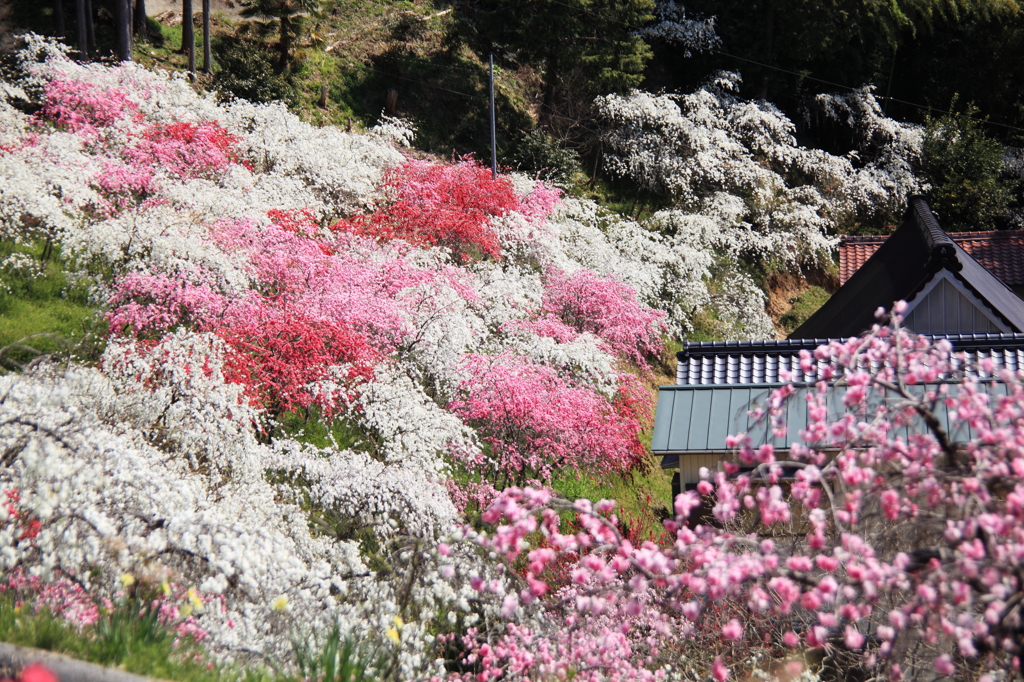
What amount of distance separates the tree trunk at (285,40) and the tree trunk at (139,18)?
384 cm

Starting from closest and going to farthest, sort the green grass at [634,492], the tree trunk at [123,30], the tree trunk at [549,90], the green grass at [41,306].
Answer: the green grass at [41,306], the green grass at [634,492], the tree trunk at [123,30], the tree trunk at [549,90]

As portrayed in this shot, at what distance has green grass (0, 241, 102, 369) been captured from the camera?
1030 cm

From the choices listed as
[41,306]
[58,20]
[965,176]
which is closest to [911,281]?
[41,306]

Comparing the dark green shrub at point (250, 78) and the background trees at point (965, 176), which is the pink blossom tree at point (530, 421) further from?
the background trees at point (965, 176)

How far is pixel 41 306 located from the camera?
36.8 feet

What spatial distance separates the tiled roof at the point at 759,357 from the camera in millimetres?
11016

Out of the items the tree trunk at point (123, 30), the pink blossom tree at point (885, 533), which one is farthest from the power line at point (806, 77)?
the pink blossom tree at point (885, 533)

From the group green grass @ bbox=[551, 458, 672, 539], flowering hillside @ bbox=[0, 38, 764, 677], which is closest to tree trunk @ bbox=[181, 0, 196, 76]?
flowering hillside @ bbox=[0, 38, 764, 677]

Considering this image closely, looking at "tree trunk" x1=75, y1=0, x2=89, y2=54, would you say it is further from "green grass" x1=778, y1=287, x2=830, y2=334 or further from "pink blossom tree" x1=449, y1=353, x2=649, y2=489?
"green grass" x1=778, y1=287, x2=830, y2=334

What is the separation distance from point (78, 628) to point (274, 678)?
130cm

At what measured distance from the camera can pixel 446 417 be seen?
10.1 meters

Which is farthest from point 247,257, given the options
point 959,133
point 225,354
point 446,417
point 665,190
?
point 959,133

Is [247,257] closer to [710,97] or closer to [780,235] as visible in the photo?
[780,235]

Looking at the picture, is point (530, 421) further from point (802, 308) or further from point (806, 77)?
point (806, 77)
